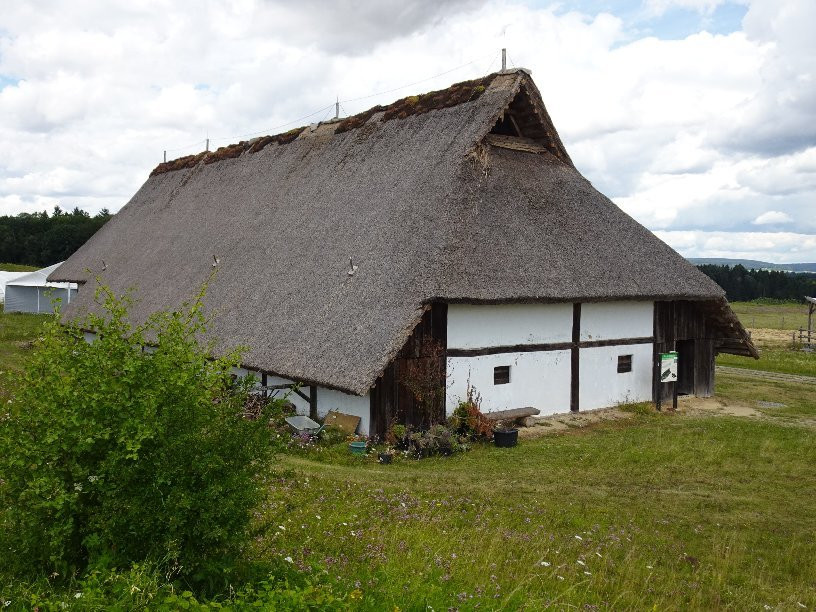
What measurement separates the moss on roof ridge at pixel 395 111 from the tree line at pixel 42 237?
157ft

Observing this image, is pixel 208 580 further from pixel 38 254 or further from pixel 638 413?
pixel 38 254

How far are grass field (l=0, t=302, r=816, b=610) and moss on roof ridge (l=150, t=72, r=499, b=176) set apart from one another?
9.44m

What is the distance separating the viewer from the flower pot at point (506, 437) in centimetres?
1421

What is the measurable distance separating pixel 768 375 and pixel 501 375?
15265 mm

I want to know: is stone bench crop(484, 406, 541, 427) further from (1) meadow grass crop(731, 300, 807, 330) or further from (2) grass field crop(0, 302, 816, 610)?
(1) meadow grass crop(731, 300, 807, 330)

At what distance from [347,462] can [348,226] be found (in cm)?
685

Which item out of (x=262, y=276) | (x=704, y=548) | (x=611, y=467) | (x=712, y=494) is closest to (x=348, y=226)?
(x=262, y=276)

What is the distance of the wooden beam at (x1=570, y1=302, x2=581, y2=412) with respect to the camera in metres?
17.2

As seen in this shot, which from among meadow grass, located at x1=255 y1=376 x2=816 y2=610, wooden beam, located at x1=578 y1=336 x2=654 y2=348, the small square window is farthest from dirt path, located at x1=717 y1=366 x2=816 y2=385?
the small square window

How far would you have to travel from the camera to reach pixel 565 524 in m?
8.87

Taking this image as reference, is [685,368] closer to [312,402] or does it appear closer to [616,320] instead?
[616,320]

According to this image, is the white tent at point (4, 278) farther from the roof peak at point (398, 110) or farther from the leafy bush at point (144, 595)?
the leafy bush at point (144, 595)

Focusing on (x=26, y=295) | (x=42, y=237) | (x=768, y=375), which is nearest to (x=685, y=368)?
(x=768, y=375)

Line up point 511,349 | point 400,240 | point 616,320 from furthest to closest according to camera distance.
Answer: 1. point 616,320
2. point 511,349
3. point 400,240
